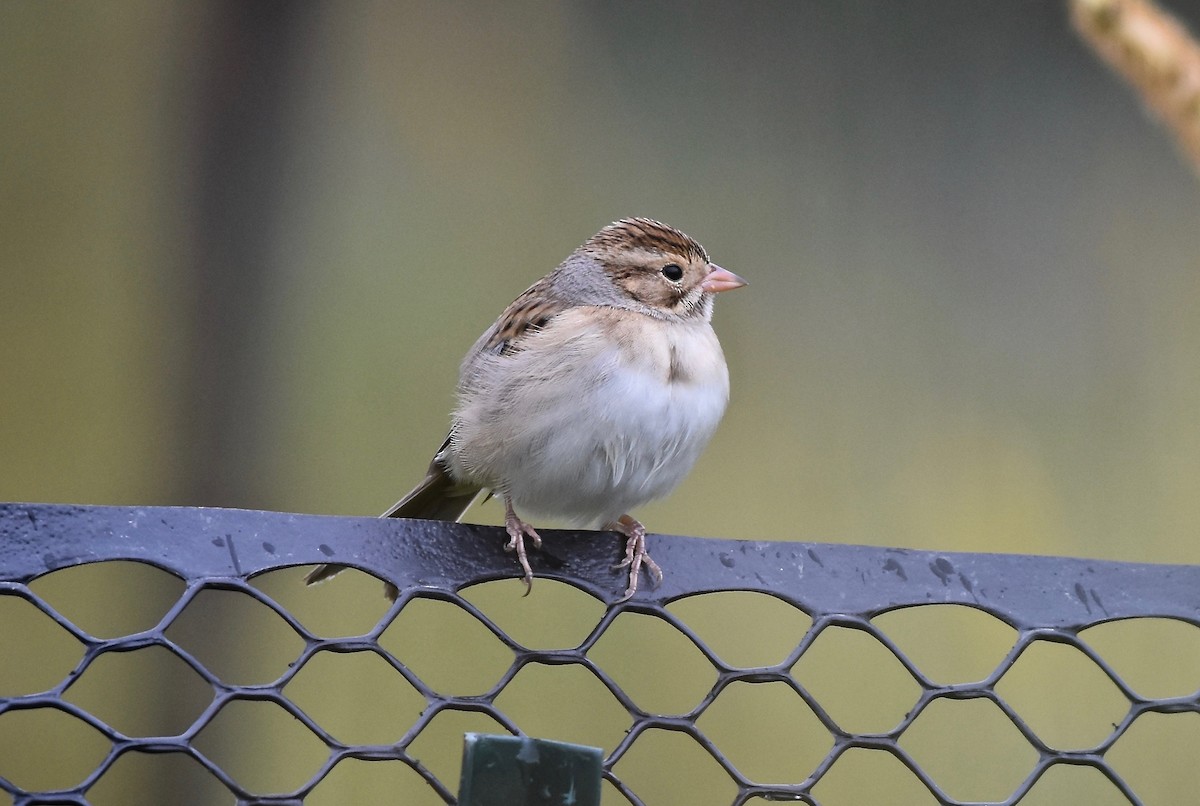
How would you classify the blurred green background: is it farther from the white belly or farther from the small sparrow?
the white belly

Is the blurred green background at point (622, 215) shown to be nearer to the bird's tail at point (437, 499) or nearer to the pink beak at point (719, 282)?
the bird's tail at point (437, 499)

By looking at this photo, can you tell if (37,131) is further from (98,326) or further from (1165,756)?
(1165,756)

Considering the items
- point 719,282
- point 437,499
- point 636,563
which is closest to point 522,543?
point 636,563

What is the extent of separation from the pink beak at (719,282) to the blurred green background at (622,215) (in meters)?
0.74

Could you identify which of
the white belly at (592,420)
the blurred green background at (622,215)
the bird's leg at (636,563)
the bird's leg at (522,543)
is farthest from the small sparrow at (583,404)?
the blurred green background at (622,215)

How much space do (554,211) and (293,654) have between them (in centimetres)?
106

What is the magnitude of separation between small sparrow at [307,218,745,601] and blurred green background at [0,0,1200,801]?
0.71 meters

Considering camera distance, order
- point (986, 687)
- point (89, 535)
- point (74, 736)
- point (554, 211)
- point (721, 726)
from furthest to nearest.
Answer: point (554, 211)
point (721, 726)
point (74, 736)
point (986, 687)
point (89, 535)

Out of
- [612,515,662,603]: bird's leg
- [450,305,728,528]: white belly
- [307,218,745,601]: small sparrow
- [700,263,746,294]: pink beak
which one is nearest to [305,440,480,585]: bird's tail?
[307,218,745,601]: small sparrow

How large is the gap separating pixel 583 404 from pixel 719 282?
1.55ft

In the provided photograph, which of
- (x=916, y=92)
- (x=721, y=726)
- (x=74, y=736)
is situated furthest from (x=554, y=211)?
(x=74, y=736)

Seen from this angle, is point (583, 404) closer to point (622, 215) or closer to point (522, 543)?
point (522, 543)

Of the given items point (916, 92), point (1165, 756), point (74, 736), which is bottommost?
→ point (74, 736)

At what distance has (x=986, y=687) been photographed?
1.47m
